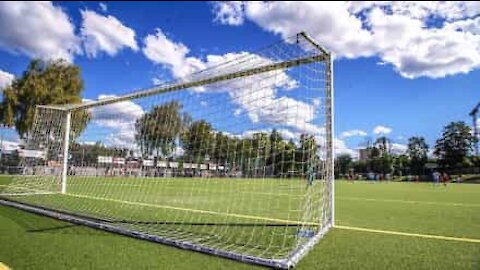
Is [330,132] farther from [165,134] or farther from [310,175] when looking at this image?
[165,134]

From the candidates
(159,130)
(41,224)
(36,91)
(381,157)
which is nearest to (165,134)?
(159,130)

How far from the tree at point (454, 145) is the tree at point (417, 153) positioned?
1984mm

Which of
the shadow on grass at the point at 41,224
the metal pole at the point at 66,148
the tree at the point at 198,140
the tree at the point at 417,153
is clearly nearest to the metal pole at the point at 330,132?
the tree at the point at 198,140

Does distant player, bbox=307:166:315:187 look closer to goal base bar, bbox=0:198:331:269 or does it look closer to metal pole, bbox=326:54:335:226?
metal pole, bbox=326:54:335:226

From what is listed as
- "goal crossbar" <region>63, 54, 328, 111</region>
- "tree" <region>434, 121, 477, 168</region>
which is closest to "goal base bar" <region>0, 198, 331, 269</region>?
"goal crossbar" <region>63, 54, 328, 111</region>

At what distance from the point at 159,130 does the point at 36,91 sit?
22.6 metres

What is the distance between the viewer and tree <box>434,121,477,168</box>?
171 feet

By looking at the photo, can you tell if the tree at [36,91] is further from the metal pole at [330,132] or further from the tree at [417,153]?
the tree at [417,153]

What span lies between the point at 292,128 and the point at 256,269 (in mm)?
2686

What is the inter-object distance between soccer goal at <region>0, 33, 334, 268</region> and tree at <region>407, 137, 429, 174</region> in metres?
48.8

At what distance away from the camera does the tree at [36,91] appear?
99.9 feet

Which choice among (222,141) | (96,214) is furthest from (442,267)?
(96,214)

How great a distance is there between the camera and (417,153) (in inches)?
2339

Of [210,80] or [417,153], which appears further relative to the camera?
[417,153]
